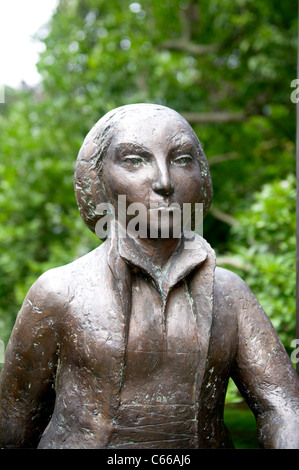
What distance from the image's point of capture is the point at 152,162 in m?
1.68

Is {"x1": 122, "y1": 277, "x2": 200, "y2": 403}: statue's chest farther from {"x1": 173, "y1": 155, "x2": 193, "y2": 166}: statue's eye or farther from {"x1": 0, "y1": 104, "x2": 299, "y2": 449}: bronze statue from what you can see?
{"x1": 173, "y1": 155, "x2": 193, "y2": 166}: statue's eye

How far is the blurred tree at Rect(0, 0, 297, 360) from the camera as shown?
19.5ft

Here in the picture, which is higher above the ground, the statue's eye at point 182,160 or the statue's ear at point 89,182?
the statue's eye at point 182,160

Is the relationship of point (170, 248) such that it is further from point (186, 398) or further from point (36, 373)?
point (36, 373)

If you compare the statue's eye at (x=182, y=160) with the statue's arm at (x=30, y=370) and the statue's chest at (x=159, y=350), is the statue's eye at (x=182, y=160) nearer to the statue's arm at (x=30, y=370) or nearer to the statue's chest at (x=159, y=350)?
the statue's chest at (x=159, y=350)

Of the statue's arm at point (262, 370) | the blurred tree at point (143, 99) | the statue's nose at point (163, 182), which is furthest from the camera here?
the blurred tree at point (143, 99)

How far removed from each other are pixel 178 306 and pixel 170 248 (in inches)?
7.2

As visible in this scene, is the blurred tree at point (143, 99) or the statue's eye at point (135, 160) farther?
the blurred tree at point (143, 99)

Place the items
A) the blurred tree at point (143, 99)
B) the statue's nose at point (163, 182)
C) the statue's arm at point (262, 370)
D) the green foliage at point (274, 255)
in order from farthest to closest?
the blurred tree at point (143, 99)
the green foliage at point (274, 255)
the statue's arm at point (262, 370)
the statue's nose at point (163, 182)

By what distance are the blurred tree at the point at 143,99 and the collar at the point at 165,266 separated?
3.85m

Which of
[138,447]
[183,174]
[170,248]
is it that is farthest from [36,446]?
[183,174]

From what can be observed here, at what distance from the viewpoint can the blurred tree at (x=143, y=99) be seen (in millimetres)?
5957

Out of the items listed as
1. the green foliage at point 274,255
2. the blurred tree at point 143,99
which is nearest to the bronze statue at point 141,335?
the green foliage at point 274,255

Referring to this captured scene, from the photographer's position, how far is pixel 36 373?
1.80 meters
